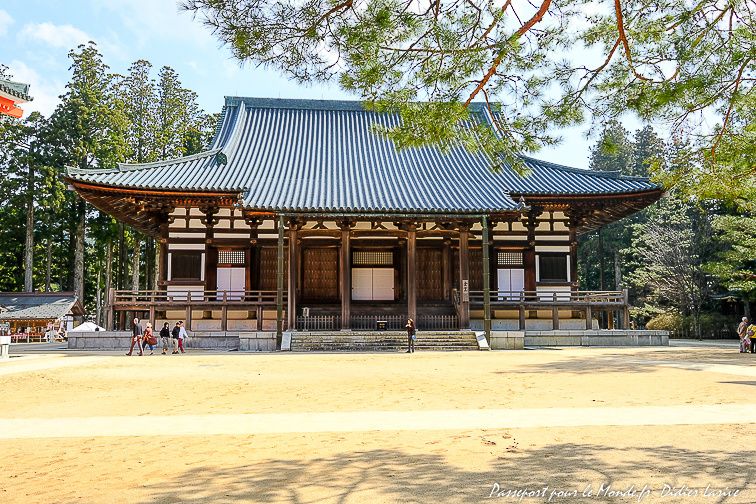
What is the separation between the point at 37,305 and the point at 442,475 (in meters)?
37.2

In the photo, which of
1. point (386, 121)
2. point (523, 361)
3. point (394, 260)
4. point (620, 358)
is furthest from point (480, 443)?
point (386, 121)

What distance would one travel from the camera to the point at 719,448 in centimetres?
549

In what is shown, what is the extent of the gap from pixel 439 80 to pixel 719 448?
4871 millimetres

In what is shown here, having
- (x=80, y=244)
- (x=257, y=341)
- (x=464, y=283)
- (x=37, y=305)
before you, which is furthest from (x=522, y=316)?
(x=80, y=244)

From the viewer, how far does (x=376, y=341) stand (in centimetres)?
1959

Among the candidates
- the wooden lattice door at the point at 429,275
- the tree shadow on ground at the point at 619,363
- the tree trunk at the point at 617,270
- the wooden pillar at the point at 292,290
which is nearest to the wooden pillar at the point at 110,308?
the wooden pillar at the point at 292,290

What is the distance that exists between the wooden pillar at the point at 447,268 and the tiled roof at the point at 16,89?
16.0 meters

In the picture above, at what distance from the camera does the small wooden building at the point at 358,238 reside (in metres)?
21.0

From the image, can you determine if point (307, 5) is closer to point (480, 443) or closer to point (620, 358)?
point (480, 443)

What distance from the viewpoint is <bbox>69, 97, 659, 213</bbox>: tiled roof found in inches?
852

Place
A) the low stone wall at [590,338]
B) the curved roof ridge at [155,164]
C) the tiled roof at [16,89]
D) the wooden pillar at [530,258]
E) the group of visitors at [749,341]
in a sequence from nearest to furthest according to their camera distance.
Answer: the tiled roof at [16,89] < the group of visitors at [749,341] < the low stone wall at [590,338] < the curved roof ridge at [155,164] < the wooden pillar at [530,258]

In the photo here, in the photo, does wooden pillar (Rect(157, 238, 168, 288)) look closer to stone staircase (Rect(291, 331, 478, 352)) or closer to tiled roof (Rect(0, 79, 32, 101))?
stone staircase (Rect(291, 331, 478, 352))

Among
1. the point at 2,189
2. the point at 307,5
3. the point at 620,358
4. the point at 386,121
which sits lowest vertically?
the point at 620,358

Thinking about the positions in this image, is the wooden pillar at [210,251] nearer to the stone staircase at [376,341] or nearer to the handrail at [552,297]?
the stone staircase at [376,341]
